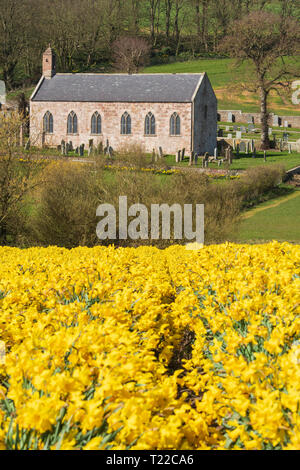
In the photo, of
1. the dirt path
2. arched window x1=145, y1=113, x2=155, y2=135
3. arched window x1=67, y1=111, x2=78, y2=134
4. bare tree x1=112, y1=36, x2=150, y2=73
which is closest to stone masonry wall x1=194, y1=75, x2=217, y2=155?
arched window x1=145, y1=113, x2=155, y2=135

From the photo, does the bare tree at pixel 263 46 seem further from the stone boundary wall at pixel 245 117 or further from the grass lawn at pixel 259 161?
the stone boundary wall at pixel 245 117

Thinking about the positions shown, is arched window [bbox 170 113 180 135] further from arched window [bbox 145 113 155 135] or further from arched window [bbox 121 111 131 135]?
arched window [bbox 121 111 131 135]

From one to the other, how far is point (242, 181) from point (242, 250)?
2253 cm

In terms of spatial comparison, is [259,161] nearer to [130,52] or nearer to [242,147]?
[242,147]

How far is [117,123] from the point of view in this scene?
4762cm

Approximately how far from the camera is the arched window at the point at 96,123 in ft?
158

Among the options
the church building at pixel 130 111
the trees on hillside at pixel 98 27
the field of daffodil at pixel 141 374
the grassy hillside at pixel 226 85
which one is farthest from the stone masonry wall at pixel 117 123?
the field of daffodil at pixel 141 374

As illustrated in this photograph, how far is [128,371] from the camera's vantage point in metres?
3.57

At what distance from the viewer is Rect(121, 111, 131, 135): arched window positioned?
4730 centimetres

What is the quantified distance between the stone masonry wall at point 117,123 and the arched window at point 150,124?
35 centimetres

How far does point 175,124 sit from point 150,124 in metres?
2.41

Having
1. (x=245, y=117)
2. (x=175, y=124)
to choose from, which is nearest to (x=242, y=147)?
(x=175, y=124)

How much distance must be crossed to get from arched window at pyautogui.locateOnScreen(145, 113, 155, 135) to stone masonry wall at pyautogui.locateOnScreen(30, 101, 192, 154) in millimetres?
348
